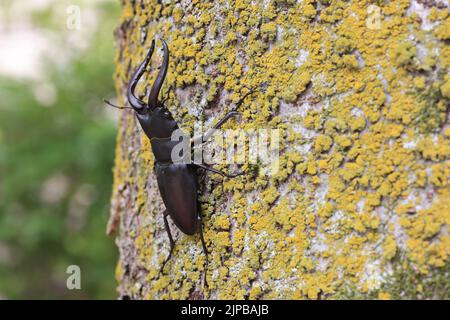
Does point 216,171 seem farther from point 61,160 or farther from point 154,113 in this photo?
→ point 61,160

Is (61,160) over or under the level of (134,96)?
over

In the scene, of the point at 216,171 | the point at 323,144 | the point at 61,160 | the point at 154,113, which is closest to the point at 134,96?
the point at 154,113

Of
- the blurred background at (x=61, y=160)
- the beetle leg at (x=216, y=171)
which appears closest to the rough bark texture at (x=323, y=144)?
the beetle leg at (x=216, y=171)

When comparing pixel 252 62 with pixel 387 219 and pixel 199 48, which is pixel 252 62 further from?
pixel 387 219

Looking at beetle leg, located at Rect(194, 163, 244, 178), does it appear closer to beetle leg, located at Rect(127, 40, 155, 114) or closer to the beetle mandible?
the beetle mandible

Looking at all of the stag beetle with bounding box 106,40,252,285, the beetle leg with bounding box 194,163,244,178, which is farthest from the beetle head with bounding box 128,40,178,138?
the beetle leg with bounding box 194,163,244,178

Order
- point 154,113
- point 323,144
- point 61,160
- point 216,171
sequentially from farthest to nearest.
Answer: point 61,160 → point 154,113 → point 216,171 → point 323,144

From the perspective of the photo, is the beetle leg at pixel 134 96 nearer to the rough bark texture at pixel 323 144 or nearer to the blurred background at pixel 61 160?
the rough bark texture at pixel 323 144
